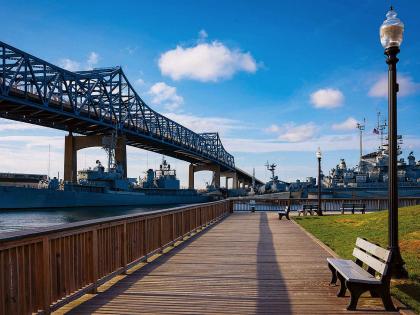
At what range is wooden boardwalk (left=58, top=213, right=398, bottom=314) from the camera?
5797mm

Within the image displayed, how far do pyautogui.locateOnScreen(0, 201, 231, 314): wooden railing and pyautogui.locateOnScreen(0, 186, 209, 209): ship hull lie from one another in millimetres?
52418

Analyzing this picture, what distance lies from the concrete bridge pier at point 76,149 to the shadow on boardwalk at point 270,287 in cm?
6703

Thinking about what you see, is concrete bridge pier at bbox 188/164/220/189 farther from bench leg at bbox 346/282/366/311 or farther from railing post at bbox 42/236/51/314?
railing post at bbox 42/236/51/314

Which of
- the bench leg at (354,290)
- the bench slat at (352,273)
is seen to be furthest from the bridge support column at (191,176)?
the bench leg at (354,290)

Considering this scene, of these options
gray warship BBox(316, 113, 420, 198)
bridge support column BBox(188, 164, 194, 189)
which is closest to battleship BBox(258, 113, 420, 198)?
gray warship BBox(316, 113, 420, 198)

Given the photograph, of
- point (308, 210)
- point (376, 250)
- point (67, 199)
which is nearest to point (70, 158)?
point (67, 199)

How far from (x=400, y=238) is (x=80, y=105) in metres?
70.0

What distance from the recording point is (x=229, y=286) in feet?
23.2

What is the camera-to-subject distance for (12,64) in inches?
2501

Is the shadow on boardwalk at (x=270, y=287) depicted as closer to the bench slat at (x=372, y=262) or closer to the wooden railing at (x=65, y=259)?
the bench slat at (x=372, y=262)

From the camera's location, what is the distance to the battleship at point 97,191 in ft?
193

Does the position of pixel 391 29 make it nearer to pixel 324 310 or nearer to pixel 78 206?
pixel 324 310

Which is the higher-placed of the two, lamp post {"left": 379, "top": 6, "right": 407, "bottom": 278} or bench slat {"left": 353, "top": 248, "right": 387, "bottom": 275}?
lamp post {"left": 379, "top": 6, "right": 407, "bottom": 278}

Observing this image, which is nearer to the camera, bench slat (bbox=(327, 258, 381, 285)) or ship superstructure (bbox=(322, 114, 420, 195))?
bench slat (bbox=(327, 258, 381, 285))
